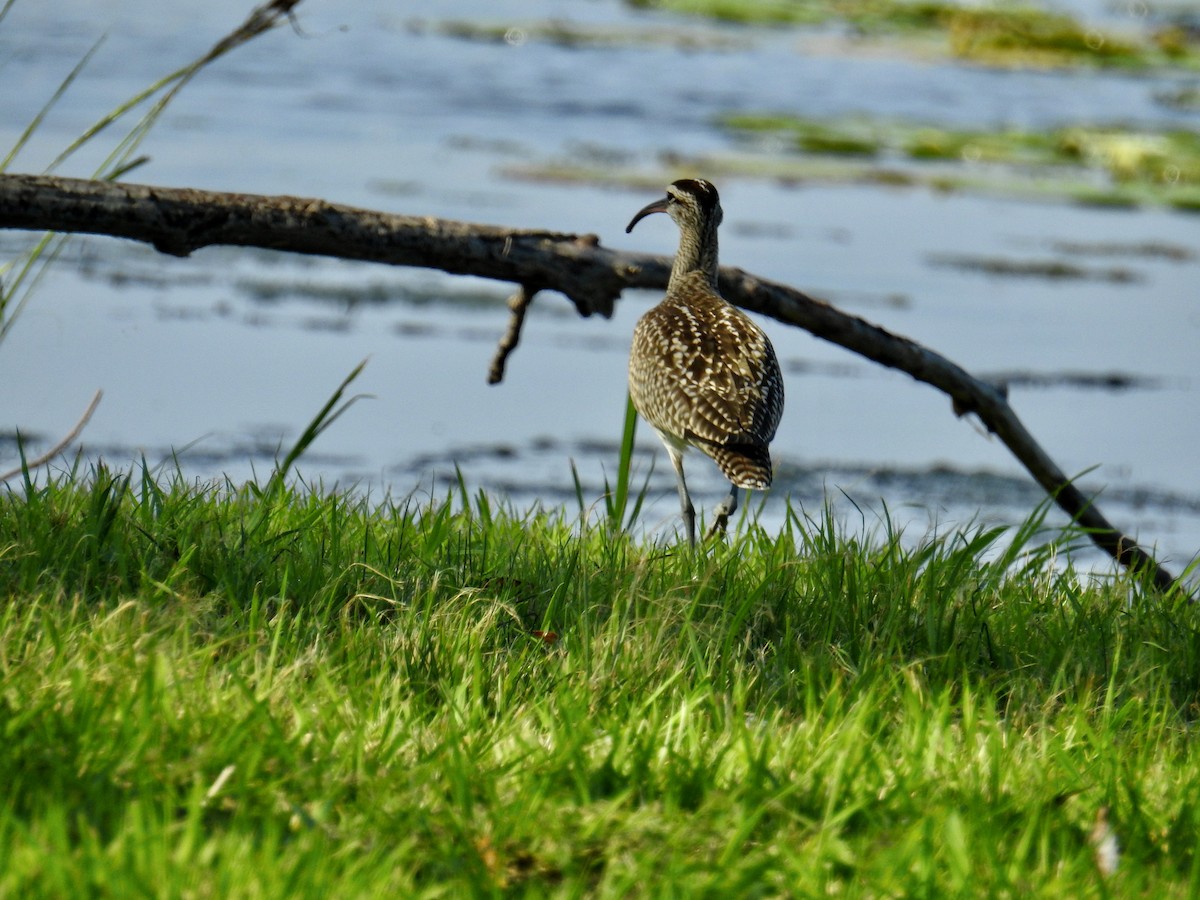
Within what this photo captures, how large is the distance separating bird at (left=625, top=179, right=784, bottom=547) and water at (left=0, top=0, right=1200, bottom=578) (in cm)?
37

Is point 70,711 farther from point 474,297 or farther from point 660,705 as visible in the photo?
point 474,297

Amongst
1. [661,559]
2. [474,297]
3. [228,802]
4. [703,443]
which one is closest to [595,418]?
[474,297]

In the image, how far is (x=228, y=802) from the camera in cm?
321

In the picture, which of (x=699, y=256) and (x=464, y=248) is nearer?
(x=464, y=248)

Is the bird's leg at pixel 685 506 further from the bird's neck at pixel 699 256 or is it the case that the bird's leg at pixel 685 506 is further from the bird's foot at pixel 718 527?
the bird's neck at pixel 699 256

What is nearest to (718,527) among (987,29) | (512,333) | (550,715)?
(512,333)

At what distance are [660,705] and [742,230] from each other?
530 inches

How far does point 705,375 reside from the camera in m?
5.93

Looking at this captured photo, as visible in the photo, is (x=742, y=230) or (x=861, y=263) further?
(x=742, y=230)

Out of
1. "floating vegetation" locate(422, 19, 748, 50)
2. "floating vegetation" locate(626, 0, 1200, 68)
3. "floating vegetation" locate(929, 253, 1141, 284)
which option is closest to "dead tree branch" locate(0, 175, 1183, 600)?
"floating vegetation" locate(929, 253, 1141, 284)

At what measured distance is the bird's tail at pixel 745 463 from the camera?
5.51 meters

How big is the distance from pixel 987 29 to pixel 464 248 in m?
32.1

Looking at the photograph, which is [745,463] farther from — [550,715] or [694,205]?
[550,715]

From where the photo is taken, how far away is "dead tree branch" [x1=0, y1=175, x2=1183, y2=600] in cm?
515
